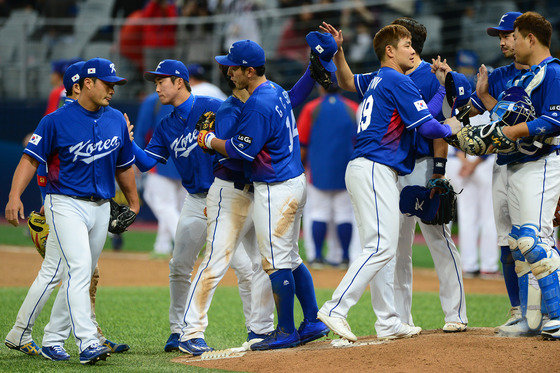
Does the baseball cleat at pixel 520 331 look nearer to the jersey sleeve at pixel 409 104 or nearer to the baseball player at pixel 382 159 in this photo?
the baseball player at pixel 382 159

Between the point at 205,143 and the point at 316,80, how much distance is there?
97cm

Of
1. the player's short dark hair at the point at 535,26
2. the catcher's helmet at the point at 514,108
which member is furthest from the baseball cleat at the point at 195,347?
the player's short dark hair at the point at 535,26

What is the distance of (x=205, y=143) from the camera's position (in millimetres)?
5625

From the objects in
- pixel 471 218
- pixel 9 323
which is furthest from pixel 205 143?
pixel 471 218

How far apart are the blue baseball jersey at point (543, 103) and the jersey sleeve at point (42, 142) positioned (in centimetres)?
318

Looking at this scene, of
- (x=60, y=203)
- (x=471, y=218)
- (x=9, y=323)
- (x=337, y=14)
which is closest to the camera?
(x=60, y=203)

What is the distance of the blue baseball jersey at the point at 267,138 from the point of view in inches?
215

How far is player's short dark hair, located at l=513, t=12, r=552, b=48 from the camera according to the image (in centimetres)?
554

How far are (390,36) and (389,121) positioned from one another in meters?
0.63

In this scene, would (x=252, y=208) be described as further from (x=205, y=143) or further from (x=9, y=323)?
(x=9, y=323)

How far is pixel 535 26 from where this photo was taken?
18.2 feet

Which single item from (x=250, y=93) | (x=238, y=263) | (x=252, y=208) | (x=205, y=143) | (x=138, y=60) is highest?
(x=138, y=60)

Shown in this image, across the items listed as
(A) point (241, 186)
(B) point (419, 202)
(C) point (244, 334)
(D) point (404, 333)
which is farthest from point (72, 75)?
(D) point (404, 333)

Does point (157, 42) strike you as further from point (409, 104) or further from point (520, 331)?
point (520, 331)
